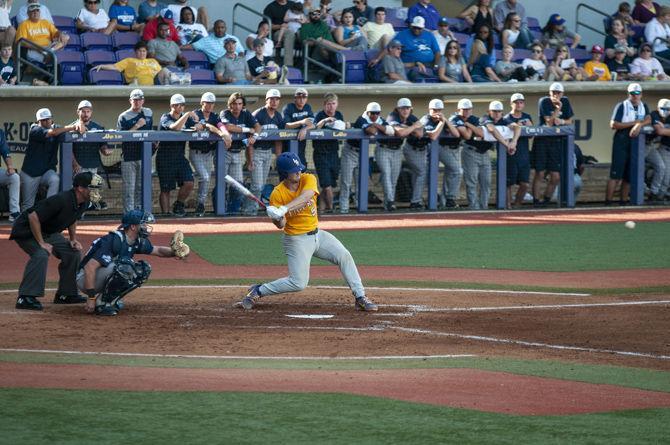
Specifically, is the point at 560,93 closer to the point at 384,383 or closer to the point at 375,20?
the point at 375,20

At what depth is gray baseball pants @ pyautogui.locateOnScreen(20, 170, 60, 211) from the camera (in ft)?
59.2

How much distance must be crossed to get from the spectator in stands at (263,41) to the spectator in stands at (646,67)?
7792 millimetres

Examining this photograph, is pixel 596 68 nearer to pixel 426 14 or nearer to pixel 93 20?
pixel 426 14

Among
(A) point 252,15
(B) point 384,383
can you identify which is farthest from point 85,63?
(B) point 384,383

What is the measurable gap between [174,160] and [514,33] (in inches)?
344

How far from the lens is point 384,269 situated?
47.9 feet

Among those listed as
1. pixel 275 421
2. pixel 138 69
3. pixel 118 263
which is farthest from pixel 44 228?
pixel 138 69

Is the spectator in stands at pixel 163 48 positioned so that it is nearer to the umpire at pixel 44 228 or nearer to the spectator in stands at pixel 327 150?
the spectator in stands at pixel 327 150

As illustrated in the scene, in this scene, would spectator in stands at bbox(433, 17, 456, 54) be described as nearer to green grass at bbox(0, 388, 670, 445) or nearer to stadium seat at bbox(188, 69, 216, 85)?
stadium seat at bbox(188, 69, 216, 85)

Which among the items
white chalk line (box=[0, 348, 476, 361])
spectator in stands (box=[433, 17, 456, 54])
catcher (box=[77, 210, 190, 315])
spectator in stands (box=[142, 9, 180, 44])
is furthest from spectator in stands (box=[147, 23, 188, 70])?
white chalk line (box=[0, 348, 476, 361])

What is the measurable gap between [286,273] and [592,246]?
196 inches

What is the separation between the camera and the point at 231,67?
2112cm

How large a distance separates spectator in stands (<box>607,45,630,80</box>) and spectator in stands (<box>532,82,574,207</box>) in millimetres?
3491

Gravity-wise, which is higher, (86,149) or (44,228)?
(86,149)
